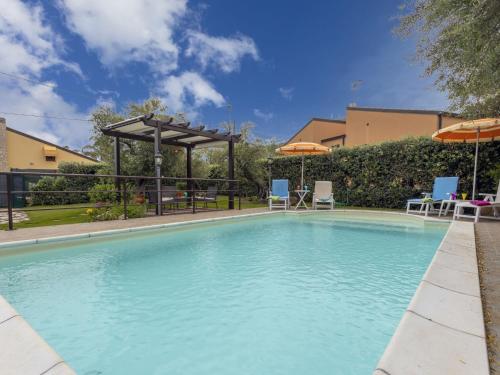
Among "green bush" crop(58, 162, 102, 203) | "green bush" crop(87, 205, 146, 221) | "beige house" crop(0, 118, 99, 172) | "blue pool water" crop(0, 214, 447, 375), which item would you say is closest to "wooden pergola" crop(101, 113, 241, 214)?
"green bush" crop(87, 205, 146, 221)

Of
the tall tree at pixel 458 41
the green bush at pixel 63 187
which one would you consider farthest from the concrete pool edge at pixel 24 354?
the green bush at pixel 63 187

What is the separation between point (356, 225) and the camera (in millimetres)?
7086

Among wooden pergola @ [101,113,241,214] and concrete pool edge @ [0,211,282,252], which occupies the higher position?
wooden pergola @ [101,113,241,214]

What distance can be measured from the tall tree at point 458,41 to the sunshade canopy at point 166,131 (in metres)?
6.25

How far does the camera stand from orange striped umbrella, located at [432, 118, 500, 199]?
6.23 m

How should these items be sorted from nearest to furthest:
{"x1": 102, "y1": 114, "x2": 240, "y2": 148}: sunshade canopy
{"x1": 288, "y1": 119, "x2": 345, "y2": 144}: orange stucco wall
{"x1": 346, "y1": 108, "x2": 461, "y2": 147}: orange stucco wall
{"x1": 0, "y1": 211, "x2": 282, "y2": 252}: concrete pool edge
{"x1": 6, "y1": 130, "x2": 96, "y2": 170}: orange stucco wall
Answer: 1. {"x1": 0, "y1": 211, "x2": 282, "y2": 252}: concrete pool edge
2. {"x1": 102, "y1": 114, "x2": 240, "y2": 148}: sunshade canopy
3. {"x1": 346, "y1": 108, "x2": 461, "y2": 147}: orange stucco wall
4. {"x1": 6, "y1": 130, "x2": 96, "y2": 170}: orange stucco wall
5. {"x1": 288, "y1": 119, "x2": 345, "y2": 144}: orange stucco wall

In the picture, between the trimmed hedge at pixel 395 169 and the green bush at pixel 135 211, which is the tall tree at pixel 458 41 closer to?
the trimmed hedge at pixel 395 169

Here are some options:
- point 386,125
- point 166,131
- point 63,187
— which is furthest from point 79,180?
point 386,125

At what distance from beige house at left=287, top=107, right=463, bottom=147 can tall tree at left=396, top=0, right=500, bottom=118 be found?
8.91 meters

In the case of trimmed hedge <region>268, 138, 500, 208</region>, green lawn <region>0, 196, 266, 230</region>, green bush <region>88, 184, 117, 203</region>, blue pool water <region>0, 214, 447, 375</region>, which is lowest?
blue pool water <region>0, 214, 447, 375</region>

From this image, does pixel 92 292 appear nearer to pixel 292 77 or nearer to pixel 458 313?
pixel 458 313

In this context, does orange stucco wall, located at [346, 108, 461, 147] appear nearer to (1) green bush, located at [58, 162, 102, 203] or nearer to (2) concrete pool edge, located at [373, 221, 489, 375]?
(2) concrete pool edge, located at [373, 221, 489, 375]

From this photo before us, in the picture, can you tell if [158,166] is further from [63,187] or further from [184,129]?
[63,187]

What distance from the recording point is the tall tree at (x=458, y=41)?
3.16 metres
